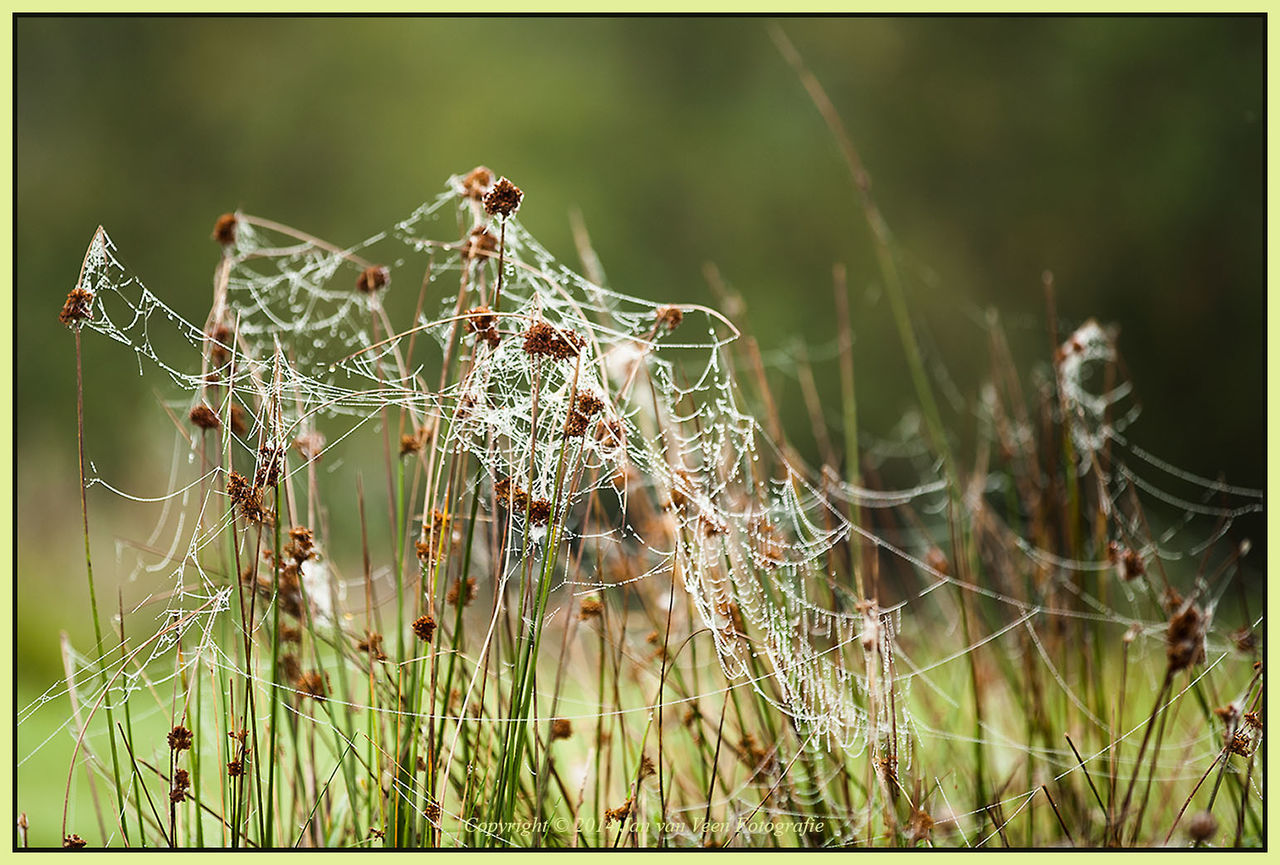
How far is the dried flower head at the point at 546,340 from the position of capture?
614mm

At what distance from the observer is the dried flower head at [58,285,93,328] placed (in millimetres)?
617

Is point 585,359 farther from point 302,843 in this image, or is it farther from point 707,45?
point 707,45

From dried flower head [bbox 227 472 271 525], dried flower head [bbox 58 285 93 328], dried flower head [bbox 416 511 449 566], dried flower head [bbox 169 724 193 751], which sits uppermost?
dried flower head [bbox 58 285 93 328]

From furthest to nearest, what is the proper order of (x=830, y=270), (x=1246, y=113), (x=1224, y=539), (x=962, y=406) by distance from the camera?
(x=830, y=270), (x=962, y=406), (x=1246, y=113), (x=1224, y=539)

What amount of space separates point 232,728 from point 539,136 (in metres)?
2.93

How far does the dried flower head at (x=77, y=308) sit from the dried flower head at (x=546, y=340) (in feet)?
0.90

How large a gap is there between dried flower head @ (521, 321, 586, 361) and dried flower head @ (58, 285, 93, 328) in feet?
0.90

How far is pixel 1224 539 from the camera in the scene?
2416mm

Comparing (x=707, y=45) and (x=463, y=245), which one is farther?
(x=707, y=45)

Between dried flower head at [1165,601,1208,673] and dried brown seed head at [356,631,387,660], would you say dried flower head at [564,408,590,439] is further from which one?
dried flower head at [1165,601,1208,673]

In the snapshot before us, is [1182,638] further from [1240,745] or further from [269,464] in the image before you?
[269,464]

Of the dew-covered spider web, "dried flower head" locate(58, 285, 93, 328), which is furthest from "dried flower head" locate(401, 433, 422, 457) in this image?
"dried flower head" locate(58, 285, 93, 328)

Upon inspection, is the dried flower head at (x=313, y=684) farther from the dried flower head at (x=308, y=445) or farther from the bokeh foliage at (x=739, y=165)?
the bokeh foliage at (x=739, y=165)

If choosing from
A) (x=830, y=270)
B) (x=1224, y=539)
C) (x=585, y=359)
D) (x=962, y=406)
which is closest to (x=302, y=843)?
(x=585, y=359)
